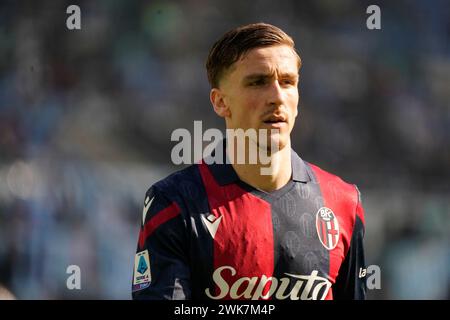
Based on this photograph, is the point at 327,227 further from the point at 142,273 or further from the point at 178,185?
the point at 142,273

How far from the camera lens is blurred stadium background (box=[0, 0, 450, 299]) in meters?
6.32

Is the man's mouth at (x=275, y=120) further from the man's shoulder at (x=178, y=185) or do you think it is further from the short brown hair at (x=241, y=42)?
the man's shoulder at (x=178, y=185)

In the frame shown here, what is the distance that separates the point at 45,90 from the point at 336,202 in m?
3.92

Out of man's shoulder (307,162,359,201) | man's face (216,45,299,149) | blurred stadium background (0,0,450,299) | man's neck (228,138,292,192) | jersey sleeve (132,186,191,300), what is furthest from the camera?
blurred stadium background (0,0,450,299)

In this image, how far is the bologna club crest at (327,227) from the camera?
323cm

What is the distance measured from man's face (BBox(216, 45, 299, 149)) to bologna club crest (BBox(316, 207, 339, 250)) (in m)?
0.35

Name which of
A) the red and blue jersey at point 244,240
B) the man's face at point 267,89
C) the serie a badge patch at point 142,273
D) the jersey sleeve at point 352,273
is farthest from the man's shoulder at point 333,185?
the serie a badge patch at point 142,273

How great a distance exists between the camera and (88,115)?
6.59 m

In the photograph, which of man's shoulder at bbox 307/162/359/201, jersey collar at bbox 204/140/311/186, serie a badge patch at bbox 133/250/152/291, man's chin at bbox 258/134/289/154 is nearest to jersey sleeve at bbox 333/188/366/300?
man's shoulder at bbox 307/162/359/201

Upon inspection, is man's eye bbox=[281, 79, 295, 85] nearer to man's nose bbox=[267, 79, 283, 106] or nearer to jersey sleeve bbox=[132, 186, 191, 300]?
man's nose bbox=[267, 79, 283, 106]

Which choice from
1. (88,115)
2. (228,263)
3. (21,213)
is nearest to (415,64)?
(88,115)

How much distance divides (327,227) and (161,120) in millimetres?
3516

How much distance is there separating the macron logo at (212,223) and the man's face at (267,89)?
39 cm

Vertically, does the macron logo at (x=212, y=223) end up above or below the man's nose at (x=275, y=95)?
below
